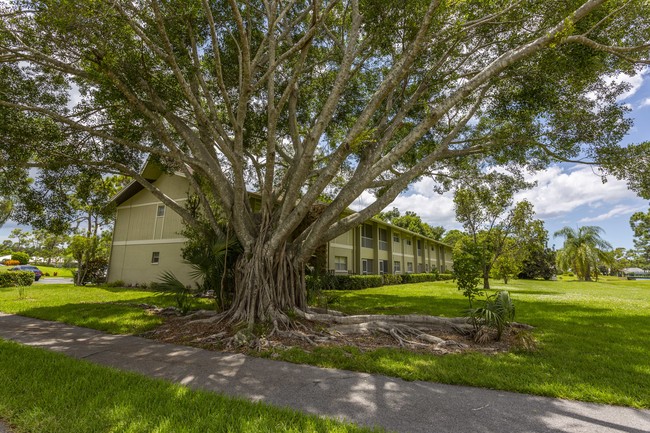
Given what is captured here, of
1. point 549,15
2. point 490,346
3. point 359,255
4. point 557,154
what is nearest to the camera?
point 490,346

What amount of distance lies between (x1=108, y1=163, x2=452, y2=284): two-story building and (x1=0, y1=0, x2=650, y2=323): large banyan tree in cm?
608

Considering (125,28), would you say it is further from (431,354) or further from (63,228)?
(431,354)

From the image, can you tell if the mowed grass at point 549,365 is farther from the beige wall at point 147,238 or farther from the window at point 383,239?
the window at point 383,239

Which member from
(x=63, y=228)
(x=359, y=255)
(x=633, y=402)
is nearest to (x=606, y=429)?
(x=633, y=402)

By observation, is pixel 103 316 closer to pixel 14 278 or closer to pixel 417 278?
pixel 14 278

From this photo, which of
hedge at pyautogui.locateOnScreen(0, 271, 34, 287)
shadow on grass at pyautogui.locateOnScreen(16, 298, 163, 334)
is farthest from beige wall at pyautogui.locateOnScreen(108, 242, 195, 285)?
shadow on grass at pyautogui.locateOnScreen(16, 298, 163, 334)

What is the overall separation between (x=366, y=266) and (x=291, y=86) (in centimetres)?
2155

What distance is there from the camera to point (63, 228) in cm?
1136

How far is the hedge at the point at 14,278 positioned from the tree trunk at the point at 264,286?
60.7 feet

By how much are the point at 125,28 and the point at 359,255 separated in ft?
67.9

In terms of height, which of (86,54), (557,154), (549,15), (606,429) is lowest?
(606,429)

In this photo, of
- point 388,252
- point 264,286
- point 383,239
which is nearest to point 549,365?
point 264,286

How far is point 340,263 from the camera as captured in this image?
2412cm

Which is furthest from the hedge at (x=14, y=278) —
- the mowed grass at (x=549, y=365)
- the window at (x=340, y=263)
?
the mowed grass at (x=549, y=365)
